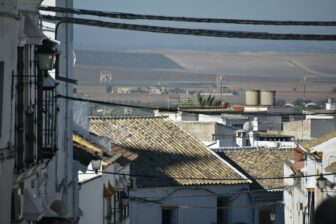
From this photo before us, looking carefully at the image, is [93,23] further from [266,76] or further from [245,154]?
[266,76]

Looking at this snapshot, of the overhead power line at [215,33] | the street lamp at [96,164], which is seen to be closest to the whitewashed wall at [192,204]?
the street lamp at [96,164]

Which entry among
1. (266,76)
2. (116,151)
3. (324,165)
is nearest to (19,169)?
(116,151)

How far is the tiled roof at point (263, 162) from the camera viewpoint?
4884 cm

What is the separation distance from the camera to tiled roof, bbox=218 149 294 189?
4884 cm

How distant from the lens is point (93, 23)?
602 inches

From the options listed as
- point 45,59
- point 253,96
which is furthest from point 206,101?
point 45,59

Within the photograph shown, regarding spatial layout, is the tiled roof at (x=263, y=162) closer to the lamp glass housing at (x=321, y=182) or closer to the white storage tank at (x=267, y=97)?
the lamp glass housing at (x=321, y=182)

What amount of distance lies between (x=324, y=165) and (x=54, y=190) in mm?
13616

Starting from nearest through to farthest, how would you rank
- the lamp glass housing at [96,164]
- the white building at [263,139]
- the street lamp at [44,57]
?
the street lamp at [44,57]
the lamp glass housing at [96,164]
the white building at [263,139]

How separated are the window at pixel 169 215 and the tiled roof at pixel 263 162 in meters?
4.44

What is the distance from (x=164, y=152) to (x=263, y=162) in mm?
4890

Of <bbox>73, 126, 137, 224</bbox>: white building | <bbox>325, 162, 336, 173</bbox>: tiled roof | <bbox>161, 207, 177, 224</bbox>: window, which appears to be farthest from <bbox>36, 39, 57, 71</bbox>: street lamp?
<bbox>161, 207, 177, 224</bbox>: window

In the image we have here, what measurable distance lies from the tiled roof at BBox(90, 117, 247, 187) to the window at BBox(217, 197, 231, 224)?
0.75 m

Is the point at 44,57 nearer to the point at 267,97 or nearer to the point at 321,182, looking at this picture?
the point at 321,182
